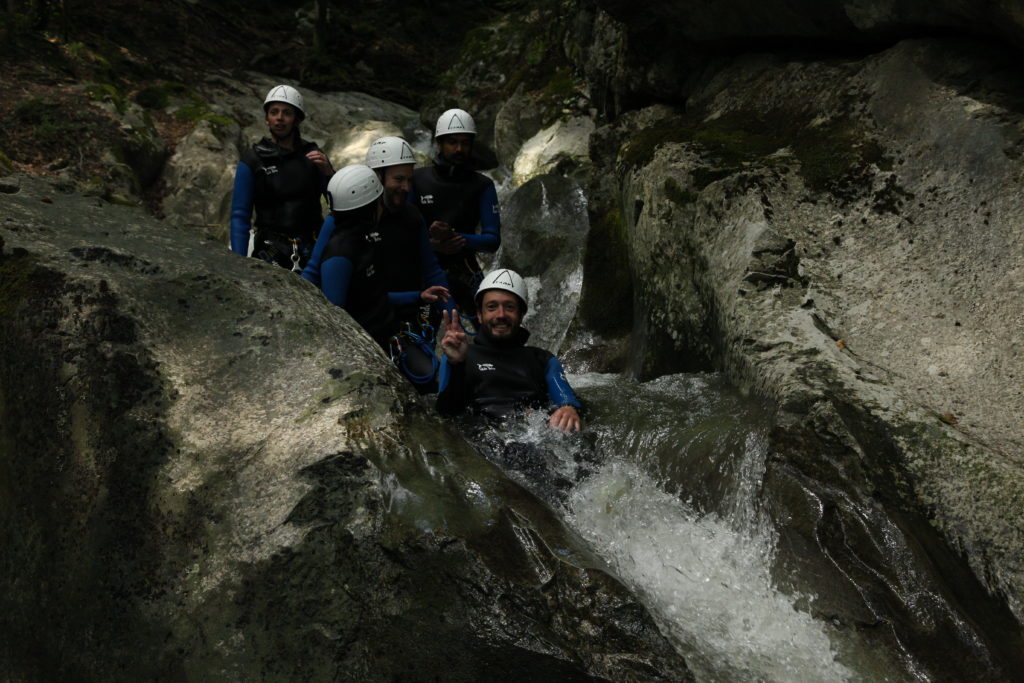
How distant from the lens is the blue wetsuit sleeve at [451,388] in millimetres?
5480

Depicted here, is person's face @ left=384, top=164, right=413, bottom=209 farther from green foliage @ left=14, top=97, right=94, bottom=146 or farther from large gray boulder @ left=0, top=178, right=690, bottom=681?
green foliage @ left=14, top=97, right=94, bottom=146

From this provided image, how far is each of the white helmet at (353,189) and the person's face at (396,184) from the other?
0.85 ft

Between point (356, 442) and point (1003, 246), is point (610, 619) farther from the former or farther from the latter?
point (1003, 246)

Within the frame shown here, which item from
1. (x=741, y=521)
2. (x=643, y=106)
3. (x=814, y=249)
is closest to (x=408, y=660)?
(x=741, y=521)

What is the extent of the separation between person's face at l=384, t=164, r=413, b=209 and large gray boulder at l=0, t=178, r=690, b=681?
95.6 inches

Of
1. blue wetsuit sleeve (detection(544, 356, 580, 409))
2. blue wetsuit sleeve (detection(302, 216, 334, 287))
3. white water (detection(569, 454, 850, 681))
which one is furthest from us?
blue wetsuit sleeve (detection(302, 216, 334, 287))

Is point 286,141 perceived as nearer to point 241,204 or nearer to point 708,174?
point 241,204

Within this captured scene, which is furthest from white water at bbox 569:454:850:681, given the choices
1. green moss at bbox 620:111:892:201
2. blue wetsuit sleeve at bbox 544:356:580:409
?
green moss at bbox 620:111:892:201

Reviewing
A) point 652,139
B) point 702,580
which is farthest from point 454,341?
point 652,139

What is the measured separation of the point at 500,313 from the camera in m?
6.20

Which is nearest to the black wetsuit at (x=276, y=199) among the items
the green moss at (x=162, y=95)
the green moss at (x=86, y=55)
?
the green moss at (x=162, y=95)

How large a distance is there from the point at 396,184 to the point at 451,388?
1.86 m

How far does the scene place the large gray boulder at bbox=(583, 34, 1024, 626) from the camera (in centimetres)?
432

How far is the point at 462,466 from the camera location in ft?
12.7
